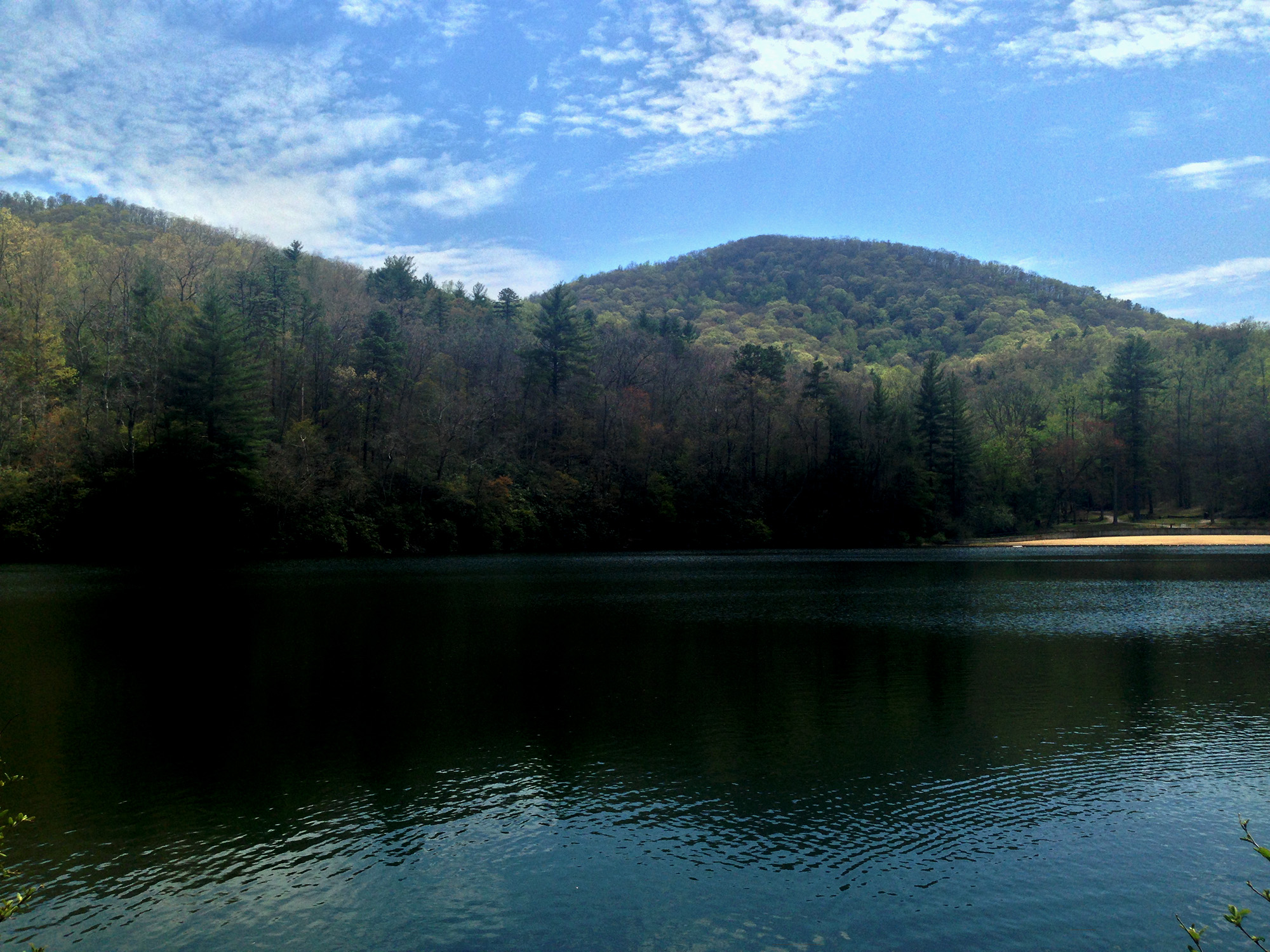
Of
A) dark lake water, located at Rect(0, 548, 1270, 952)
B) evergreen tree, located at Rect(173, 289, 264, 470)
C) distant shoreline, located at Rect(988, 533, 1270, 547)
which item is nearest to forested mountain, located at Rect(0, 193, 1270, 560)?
evergreen tree, located at Rect(173, 289, 264, 470)

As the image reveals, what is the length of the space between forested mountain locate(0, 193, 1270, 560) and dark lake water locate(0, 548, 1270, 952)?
33129mm

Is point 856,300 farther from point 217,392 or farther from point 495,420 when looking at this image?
point 217,392

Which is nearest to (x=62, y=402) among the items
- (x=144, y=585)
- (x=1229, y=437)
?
(x=144, y=585)

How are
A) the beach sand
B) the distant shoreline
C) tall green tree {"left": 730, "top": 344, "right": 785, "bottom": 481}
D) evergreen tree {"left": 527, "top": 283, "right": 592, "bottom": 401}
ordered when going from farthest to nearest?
tall green tree {"left": 730, "top": 344, "right": 785, "bottom": 481} → evergreen tree {"left": 527, "top": 283, "right": 592, "bottom": 401} → the distant shoreline → the beach sand

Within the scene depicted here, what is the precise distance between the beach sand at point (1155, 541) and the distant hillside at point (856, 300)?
146 ft

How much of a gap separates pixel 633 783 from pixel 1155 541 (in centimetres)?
7182

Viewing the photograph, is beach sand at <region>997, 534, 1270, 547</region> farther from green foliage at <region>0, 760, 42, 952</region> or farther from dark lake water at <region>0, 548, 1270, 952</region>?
green foliage at <region>0, 760, 42, 952</region>

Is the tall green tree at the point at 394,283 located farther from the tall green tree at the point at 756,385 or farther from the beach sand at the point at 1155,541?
the beach sand at the point at 1155,541

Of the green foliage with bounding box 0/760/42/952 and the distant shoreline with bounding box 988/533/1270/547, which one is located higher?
the green foliage with bounding box 0/760/42/952

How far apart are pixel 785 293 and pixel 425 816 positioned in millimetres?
146400

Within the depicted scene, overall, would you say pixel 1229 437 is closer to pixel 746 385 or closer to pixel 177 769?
pixel 746 385

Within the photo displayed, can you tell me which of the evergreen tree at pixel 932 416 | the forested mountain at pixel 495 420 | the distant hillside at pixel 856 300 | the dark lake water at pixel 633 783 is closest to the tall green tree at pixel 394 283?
the forested mountain at pixel 495 420

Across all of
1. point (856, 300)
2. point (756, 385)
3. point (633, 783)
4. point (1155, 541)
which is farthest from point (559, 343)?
point (856, 300)

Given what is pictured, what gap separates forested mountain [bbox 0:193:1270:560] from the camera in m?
53.7
